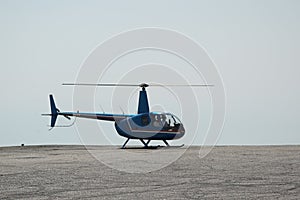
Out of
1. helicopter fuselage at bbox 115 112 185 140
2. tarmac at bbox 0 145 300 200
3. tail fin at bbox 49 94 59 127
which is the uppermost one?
tail fin at bbox 49 94 59 127

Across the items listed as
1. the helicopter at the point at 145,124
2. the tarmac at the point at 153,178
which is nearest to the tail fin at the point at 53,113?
the helicopter at the point at 145,124

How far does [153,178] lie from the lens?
1825cm

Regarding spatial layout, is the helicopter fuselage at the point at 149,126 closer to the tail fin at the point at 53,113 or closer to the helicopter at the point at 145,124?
the helicopter at the point at 145,124

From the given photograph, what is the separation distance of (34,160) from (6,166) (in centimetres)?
297

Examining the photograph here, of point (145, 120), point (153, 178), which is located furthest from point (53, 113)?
point (153, 178)

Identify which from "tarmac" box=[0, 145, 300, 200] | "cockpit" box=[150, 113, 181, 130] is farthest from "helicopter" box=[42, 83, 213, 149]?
"tarmac" box=[0, 145, 300, 200]

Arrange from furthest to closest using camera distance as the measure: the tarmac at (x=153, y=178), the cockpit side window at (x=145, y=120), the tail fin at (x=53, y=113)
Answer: the tail fin at (x=53, y=113)
the cockpit side window at (x=145, y=120)
the tarmac at (x=153, y=178)

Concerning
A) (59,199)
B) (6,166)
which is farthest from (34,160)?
(59,199)

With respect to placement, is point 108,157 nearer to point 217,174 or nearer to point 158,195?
point 217,174

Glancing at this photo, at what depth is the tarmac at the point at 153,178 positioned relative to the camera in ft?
48.9

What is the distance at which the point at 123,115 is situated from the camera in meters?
34.2

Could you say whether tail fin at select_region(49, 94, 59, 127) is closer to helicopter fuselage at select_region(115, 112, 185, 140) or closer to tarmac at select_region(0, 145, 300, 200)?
helicopter fuselage at select_region(115, 112, 185, 140)

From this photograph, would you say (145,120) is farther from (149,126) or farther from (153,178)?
(153,178)

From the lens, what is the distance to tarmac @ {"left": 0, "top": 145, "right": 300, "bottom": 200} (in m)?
14.9
